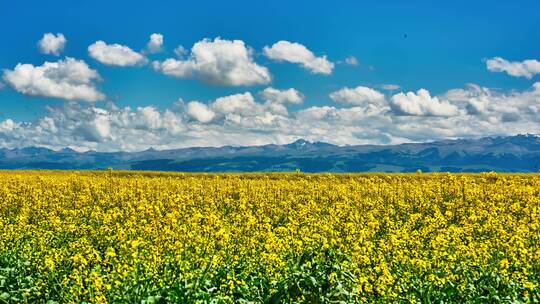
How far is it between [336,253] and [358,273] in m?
1.14

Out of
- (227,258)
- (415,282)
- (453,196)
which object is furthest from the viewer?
(453,196)

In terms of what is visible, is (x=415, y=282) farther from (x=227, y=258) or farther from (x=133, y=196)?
(x=133, y=196)

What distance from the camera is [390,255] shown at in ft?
47.8

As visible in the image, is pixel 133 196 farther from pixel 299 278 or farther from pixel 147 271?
pixel 299 278

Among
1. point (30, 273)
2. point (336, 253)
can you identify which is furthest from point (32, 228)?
point (336, 253)

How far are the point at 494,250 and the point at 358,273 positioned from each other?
5.63 metres

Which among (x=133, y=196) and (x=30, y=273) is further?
(x=133, y=196)

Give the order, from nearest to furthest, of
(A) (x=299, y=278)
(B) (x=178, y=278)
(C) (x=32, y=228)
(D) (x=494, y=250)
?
1. (A) (x=299, y=278)
2. (B) (x=178, y=278)
3. (D) (x=494, y=250)
4. (C) (x=32, y=228)

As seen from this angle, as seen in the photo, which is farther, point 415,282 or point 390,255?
point 390,255

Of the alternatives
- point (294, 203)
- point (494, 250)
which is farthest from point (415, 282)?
point (294, 203)

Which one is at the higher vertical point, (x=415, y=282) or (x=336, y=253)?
(x=336, y=253)

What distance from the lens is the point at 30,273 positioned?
1346 centimetres

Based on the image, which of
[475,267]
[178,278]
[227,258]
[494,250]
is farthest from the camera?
[494,250]

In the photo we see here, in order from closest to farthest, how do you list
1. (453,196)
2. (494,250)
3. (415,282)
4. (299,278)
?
(299,278) < (415,282) < (494,250) < (453,196)
